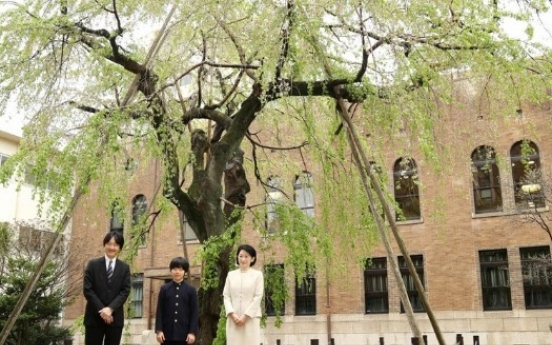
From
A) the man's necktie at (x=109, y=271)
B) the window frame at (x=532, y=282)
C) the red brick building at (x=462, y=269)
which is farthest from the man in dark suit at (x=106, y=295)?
the window frame at (x=532, y=282)

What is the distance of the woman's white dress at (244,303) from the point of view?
6.08 metres

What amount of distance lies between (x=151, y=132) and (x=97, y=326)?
3.37 meters

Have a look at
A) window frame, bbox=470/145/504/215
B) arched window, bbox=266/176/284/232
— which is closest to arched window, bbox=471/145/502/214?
window frame, bbox=470/145/504/215

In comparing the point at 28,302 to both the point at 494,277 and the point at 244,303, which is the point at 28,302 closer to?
the point at 244,303

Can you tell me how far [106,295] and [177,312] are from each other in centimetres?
72

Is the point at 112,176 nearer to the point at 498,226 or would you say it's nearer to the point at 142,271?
the point at 498,226

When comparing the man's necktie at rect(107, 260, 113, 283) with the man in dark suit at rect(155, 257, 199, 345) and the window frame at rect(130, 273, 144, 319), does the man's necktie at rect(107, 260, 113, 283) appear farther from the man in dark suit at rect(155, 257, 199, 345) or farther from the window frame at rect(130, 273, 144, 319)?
the window frame at rect(130, 273, 144, 319)

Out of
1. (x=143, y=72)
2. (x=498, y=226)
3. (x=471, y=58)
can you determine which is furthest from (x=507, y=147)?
(x=143, y=72)

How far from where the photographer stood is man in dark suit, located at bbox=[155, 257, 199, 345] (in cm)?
576

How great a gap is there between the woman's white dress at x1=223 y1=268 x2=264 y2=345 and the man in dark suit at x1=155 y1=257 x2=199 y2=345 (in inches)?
17.7

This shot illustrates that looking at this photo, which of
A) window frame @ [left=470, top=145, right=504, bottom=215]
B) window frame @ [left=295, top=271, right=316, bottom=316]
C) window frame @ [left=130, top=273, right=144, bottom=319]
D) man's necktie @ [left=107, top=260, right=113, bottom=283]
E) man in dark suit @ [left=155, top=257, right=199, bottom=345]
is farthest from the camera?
window frame @ [left=130, top=273, right=144, bottom=319]

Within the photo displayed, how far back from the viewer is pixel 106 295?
218 inches

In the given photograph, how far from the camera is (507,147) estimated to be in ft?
62.0

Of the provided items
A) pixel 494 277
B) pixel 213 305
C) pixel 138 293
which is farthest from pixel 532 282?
pixel 138 293
